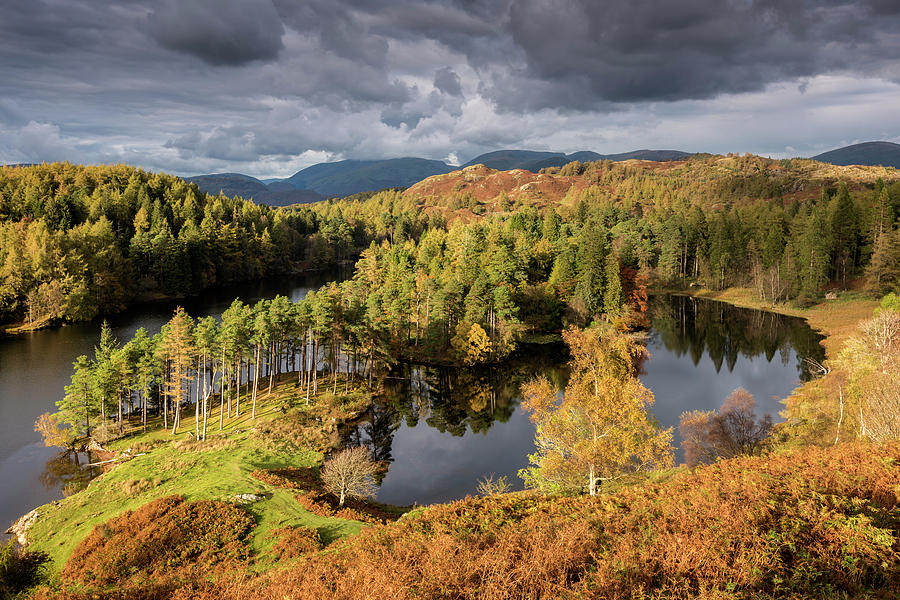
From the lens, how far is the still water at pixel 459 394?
35406 millimetres

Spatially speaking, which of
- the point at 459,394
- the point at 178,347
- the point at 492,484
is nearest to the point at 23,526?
the point at 178,347

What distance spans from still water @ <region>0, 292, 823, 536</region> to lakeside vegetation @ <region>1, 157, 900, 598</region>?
11.2ft

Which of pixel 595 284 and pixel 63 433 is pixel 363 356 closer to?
pixel 63 433

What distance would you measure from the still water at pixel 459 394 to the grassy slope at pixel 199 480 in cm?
440

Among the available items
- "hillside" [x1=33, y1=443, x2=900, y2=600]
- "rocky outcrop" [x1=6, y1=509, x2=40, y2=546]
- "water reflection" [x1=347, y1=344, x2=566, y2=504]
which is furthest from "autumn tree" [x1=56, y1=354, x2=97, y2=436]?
"hillside" [x1=33, y1=443, x2=900, y2=600]

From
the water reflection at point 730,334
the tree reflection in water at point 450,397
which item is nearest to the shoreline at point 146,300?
the tree reflection in water at point 450,397

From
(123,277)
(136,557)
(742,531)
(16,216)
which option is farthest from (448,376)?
(16,216)

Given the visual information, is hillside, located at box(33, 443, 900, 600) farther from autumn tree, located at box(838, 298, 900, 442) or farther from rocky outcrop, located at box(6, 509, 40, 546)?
rocky outcrop, located at box(6, 509, 40, 546)

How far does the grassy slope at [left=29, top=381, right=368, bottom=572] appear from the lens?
81.0 ft

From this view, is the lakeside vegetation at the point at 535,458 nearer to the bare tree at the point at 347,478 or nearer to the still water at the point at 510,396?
the bare tree at the point at 347,478

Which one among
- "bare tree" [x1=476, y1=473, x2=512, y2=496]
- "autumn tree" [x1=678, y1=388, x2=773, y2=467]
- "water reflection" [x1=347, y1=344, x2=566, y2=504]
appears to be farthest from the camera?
"water reflection" [x1=347, y1=344, x2=566, y2=504]

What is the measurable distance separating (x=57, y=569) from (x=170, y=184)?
15380cm

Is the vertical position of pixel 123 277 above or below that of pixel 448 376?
above

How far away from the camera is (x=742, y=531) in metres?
10.0
